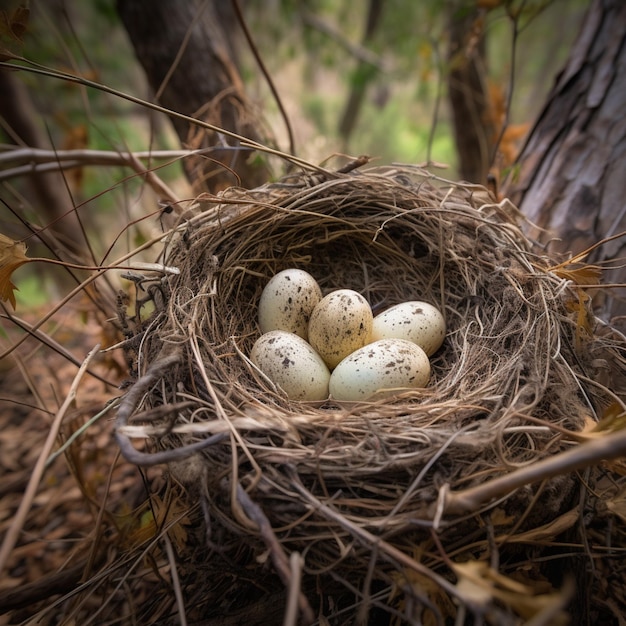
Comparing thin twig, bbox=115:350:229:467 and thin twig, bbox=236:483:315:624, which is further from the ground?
thin twig, bbox=115:350:229:467

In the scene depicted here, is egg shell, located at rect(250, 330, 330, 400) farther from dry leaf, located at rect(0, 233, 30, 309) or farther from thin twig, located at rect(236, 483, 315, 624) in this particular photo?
dry leaf, located at rect(0, 233, 30, 309)

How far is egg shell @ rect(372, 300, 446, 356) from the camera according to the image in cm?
123

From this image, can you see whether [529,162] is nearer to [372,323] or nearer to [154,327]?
[372,323]

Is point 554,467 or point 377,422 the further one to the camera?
point 377,422

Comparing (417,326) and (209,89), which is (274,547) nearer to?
(417,326)

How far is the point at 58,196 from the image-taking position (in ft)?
7.50

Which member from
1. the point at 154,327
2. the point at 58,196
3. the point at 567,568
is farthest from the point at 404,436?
the point at 58,196

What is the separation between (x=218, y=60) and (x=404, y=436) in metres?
1.68

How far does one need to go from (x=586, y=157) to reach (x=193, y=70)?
1508mm

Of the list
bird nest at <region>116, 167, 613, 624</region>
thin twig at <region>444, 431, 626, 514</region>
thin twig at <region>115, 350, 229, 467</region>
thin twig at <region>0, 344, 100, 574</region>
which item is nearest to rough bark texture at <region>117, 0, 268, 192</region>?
bird nest at <region>116, 167, 613, 624</region>

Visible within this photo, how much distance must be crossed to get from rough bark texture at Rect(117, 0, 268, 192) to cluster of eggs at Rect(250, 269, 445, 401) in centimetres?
60

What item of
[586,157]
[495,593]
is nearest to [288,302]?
[495,593]

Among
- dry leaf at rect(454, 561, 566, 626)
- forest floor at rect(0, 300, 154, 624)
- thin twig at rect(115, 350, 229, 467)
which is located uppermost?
thin twig at rect(115, 350, 229, 467)

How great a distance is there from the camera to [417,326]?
48.4 inches
